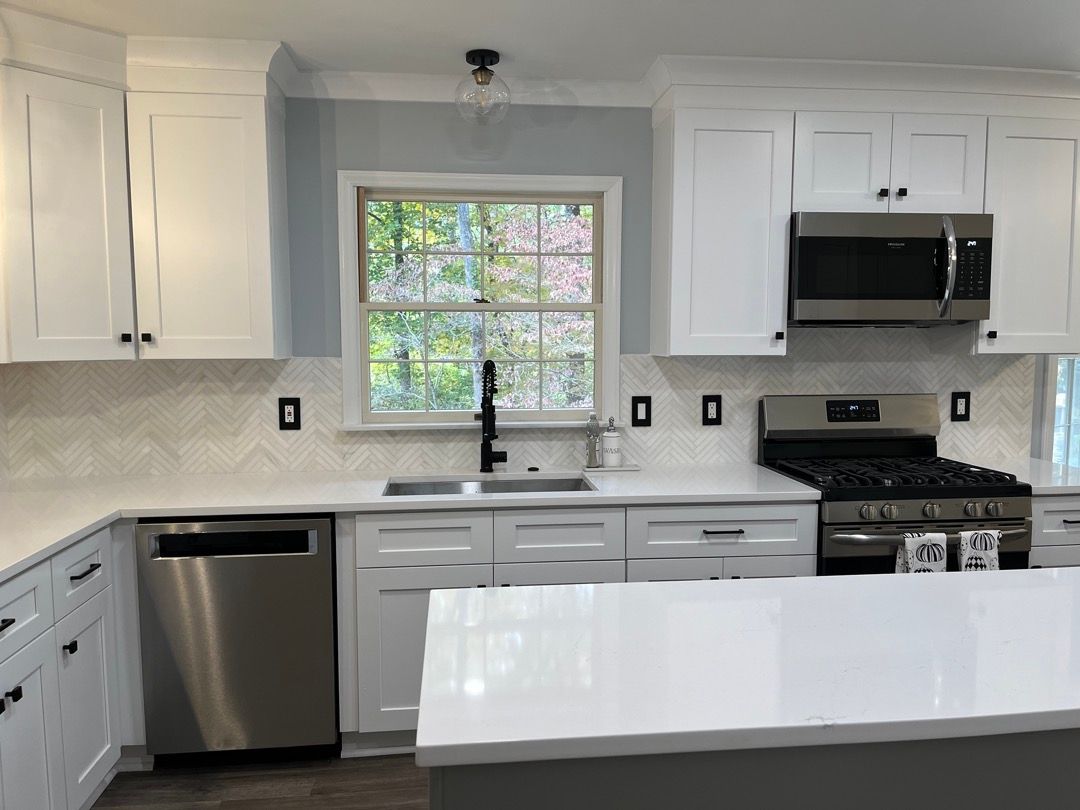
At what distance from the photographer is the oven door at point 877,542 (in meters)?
2.53

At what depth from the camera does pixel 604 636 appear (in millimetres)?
1224

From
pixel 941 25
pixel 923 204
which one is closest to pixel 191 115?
pixel 941 25

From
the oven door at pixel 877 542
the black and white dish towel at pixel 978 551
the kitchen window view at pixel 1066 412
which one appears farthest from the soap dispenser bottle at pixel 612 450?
the kitchen window view at pixel 1066 412

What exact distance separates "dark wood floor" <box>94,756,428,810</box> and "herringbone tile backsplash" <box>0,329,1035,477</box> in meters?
1.11

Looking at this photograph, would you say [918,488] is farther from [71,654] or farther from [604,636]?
[71,654]

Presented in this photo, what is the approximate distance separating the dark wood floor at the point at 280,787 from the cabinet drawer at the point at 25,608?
0.78m

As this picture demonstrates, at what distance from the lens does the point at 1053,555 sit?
2.71m

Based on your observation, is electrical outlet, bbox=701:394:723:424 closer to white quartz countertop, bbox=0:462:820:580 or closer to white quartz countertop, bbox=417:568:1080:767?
white quartz countertop, bbox=0:462:820:580

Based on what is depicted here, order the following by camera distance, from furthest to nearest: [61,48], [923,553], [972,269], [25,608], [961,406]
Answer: [961,406], [972,269], [923,553], [61,48], [25,608]

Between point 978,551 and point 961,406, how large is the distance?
0.99 metres

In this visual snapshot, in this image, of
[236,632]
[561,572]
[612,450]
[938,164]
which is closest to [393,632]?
[236,632]

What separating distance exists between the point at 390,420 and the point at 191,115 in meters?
1.33

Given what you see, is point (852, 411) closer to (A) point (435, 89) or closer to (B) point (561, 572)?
(B) point (561, 572)

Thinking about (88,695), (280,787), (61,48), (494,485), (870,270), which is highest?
(61,48)
